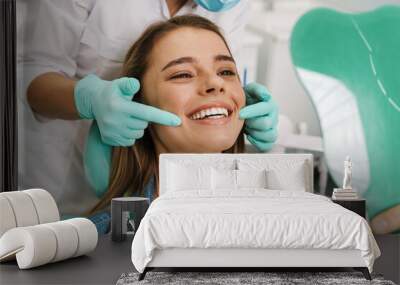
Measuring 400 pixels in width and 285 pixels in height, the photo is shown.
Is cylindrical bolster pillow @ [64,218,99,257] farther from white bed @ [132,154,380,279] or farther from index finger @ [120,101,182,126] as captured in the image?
index finger @ [120,101,182,126]

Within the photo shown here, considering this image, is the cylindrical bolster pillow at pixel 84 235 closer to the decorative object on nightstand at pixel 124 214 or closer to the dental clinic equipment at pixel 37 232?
the dental clinic equipment at pixel 37 232

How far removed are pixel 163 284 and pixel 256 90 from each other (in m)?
2.76

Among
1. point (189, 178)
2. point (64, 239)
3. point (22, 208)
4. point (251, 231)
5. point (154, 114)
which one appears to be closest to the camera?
point (251, 231)

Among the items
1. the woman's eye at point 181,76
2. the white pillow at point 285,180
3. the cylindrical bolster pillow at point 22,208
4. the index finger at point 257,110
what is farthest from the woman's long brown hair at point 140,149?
the cylindrical bolster pillow at point 22,208

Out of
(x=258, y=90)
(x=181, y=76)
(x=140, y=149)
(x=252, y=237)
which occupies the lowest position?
(x=252, y=237)

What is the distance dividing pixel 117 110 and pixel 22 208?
5.34 ft

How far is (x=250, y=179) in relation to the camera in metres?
5.84

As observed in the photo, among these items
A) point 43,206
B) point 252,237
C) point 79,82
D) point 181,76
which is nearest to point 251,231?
point 252,237

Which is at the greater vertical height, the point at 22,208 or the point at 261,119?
the point at 261,119

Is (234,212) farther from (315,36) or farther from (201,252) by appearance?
(315,36)

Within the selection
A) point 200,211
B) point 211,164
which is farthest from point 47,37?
point 200,211

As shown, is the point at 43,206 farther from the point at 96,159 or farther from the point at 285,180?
the point at 285,180

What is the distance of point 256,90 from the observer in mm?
6582

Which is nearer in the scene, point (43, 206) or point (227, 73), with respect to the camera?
point (43, 206)
